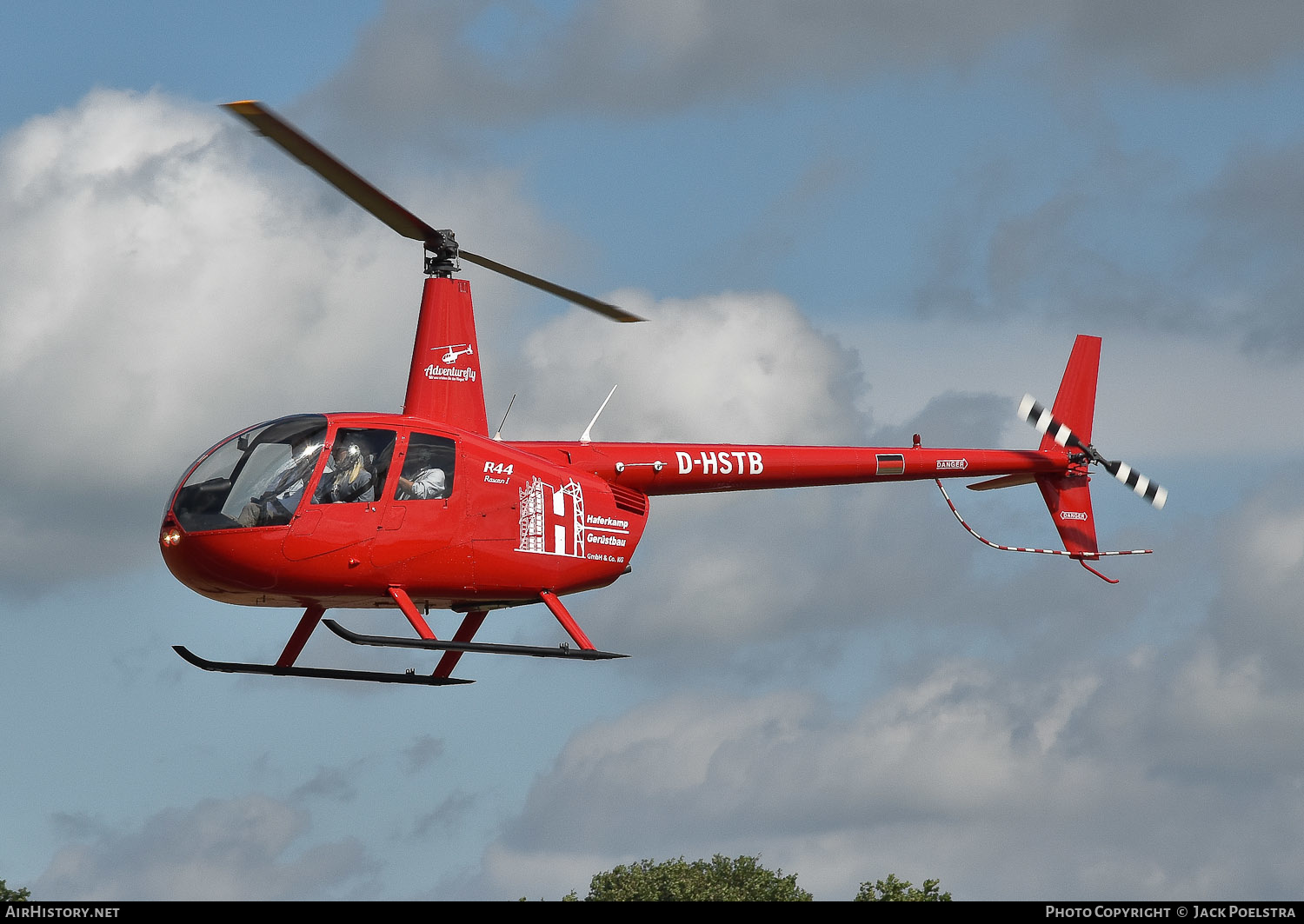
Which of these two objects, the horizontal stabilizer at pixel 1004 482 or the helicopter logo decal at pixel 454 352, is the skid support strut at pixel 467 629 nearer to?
the helicopter logo decal at pixel 454 352

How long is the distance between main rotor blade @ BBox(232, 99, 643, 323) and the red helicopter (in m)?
0.03

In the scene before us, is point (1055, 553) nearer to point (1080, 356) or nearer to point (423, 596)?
point (1080, 356)

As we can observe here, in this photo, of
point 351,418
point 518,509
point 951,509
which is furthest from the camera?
point 951,509

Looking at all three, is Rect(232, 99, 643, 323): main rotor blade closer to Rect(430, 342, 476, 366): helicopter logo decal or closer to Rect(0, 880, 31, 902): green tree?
Rect(430, 342, 476, 366): helicopter logo decal

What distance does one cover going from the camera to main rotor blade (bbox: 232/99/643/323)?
72.7 ft

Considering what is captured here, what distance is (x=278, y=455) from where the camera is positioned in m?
23.9

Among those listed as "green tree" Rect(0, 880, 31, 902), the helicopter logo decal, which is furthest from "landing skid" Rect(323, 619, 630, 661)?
"green tree" Rect(0, 880, 31, 902)

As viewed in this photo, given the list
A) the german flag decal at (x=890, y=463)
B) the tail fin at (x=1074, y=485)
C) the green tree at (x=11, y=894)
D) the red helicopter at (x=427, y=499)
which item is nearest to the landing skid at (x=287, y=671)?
the red helicopter at (x=427, y=499)

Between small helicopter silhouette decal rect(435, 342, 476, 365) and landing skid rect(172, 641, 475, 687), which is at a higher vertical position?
small helicopter silhouette decal rect(435, 342, 476, 365)

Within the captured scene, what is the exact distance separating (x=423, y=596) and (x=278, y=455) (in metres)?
3.20

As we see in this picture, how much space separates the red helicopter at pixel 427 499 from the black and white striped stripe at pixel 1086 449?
6.54 meters

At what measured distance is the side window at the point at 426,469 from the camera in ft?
81.5
